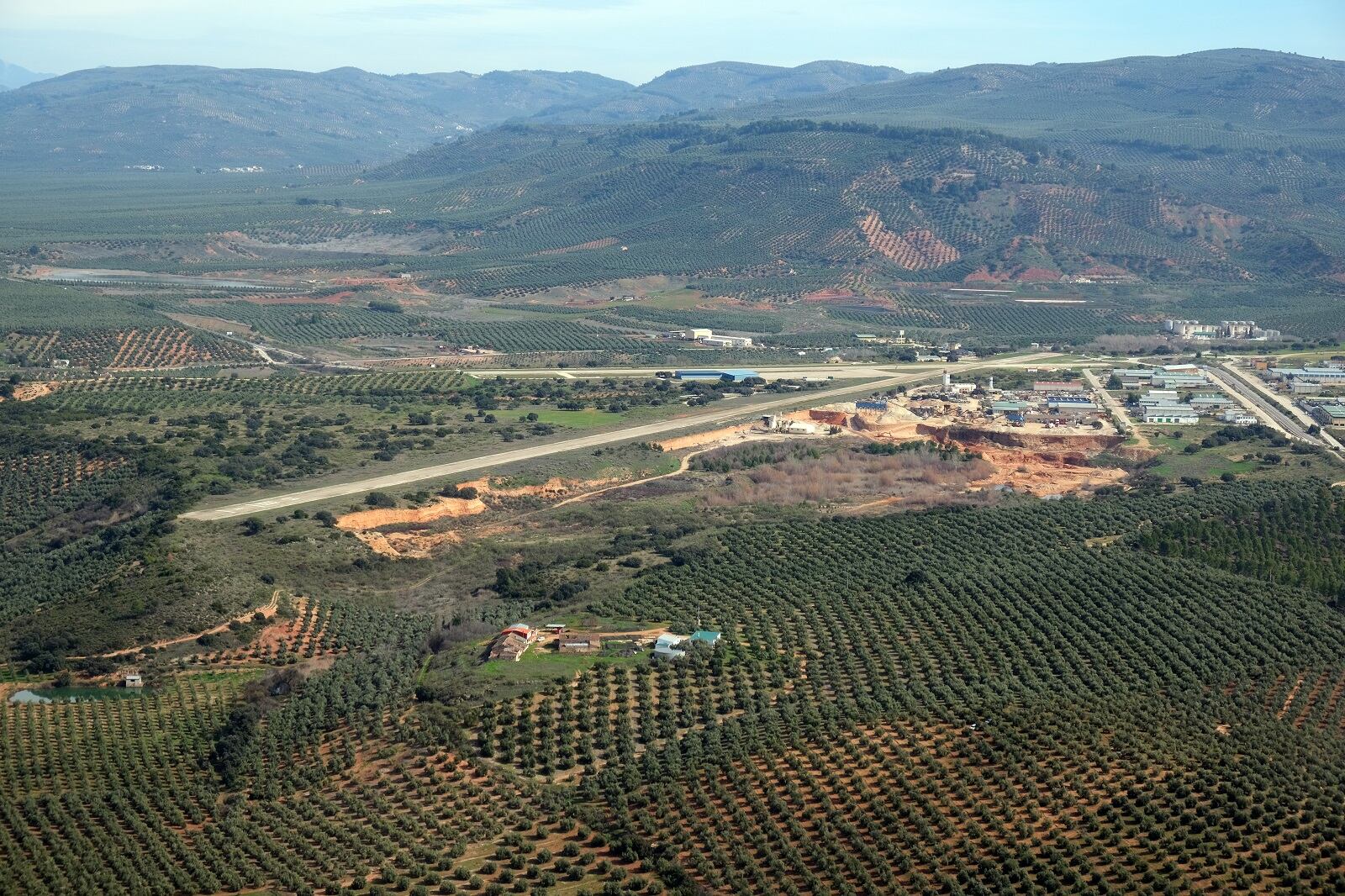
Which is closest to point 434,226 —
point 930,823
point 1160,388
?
point 1160,388

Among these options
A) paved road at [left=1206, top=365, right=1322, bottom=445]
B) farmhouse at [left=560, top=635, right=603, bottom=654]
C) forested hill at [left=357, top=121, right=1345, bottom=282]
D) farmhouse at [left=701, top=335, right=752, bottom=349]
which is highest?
forested hill at [left=357, top=121, right=1345, bottom=282]

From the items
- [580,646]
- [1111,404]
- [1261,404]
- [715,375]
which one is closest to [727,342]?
[715,375]

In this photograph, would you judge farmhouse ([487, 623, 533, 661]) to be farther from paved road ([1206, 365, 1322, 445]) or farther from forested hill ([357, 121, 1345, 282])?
forested hill ([357, 121, 1345, 282])

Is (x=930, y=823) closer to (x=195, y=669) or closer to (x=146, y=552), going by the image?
(x=195, y=669)

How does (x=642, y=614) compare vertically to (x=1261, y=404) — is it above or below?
above

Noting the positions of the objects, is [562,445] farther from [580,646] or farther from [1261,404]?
[1261,404]

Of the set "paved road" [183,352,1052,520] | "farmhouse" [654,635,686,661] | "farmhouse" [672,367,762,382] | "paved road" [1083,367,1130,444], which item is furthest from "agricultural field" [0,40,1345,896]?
"paved road" [1083,367,1130,444]
